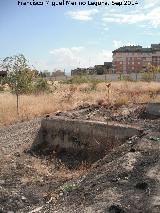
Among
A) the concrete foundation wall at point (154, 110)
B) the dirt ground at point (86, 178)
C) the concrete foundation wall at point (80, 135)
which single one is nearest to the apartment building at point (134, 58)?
the concrete foundation wall at point (154, 110)

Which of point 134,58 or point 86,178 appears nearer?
point 86,178

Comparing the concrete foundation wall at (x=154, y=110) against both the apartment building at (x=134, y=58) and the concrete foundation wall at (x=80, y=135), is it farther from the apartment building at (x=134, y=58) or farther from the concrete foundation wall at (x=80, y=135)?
the apartment building at (x=134, y=58)

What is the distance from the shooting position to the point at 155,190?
768 centimetres

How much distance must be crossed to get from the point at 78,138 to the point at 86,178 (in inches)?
164

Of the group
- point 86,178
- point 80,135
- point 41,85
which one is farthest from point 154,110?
point 41,85

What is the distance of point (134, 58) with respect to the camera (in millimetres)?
101188

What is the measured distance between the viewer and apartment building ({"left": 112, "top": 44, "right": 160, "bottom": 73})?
98.9 meters

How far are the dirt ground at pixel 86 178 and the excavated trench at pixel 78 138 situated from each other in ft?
1.14

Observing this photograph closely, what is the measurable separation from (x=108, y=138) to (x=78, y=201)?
513 centimetres

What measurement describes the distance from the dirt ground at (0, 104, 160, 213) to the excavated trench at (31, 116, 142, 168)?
0.35m

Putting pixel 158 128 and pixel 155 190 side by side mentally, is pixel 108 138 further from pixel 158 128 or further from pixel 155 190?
pixel 155 190

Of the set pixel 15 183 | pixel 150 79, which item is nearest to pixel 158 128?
pixel 15 183

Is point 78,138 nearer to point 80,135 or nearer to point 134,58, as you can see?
point 80,135

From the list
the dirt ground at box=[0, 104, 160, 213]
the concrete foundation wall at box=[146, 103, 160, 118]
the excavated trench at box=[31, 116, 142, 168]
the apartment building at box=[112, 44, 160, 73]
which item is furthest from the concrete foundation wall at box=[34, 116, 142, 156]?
the apartment building at box=[112, 44, 160, 73]
